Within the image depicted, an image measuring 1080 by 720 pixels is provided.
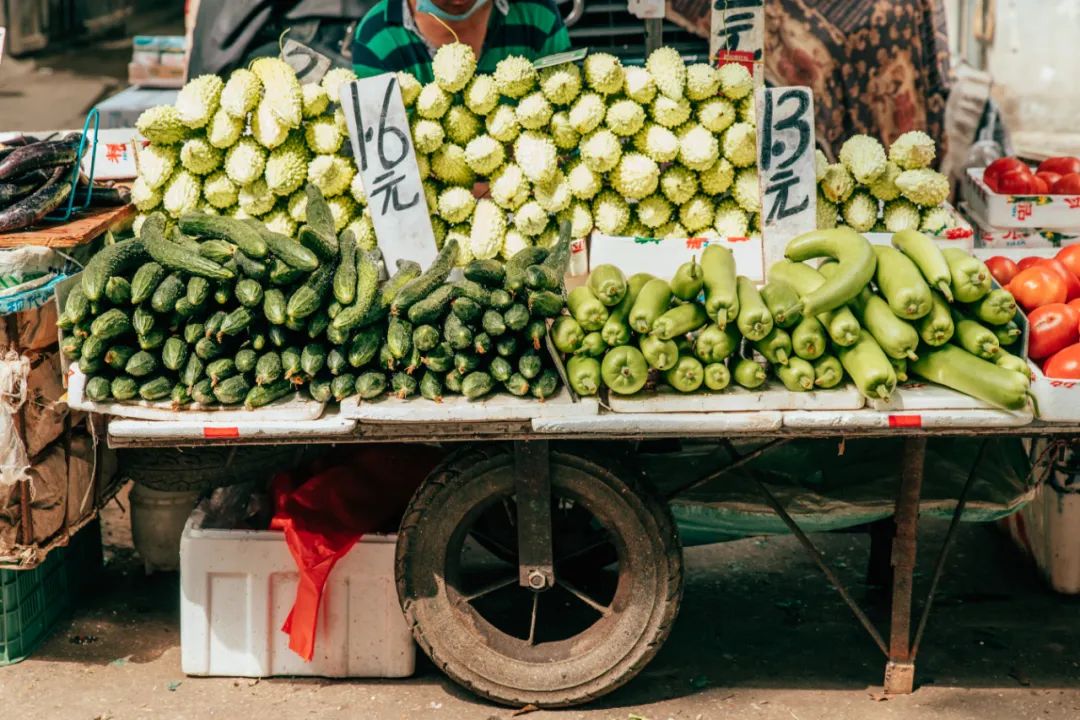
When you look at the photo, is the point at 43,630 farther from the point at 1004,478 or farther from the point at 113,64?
the point at 113,64

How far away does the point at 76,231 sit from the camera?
4.11 metres

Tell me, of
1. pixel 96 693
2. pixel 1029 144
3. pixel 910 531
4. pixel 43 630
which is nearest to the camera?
pixel 910 531

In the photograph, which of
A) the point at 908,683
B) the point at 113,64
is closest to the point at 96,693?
the point at 908,683

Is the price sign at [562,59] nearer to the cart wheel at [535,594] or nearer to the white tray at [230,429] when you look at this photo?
the cart wheel at [535,594]

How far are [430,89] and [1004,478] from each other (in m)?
2.34

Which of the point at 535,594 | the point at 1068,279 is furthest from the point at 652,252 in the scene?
the point at 1068,279

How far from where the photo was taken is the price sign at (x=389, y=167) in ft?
13.4

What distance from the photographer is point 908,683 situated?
158 inches

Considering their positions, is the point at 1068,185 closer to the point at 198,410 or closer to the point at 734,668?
the point at 734,668

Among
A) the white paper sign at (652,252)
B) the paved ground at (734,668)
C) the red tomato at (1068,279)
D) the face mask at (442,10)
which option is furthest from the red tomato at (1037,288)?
the face mask at (442,10)

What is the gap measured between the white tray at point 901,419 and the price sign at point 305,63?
80.1 inches

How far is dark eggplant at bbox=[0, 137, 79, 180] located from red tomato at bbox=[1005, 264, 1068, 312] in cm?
322

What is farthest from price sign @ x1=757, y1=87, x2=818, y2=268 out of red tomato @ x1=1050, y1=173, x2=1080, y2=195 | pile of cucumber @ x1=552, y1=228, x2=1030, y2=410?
red tomato @ x1=1050, y1=173, x2=1080, y2=195

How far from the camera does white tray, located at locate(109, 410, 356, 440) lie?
3592mm
